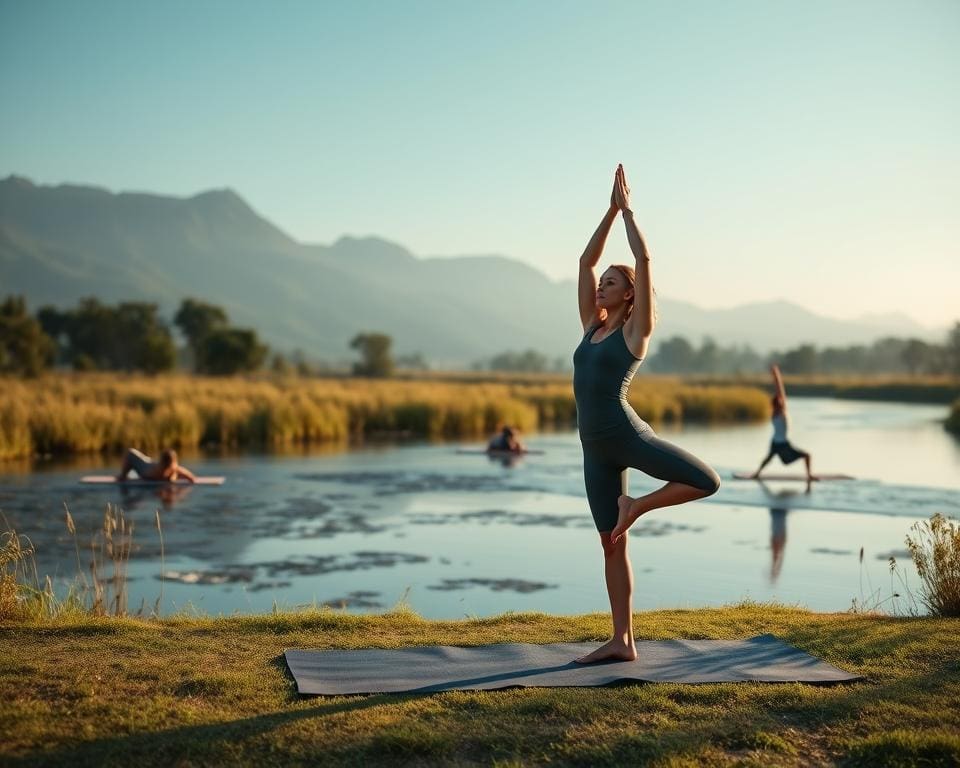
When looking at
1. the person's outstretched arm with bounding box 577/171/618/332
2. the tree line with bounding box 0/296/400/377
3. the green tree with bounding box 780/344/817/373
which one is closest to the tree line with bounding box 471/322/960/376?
the green tree with bounding box 780/344/817/373

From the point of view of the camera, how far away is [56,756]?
4262mm

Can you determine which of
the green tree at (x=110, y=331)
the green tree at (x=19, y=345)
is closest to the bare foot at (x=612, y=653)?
the green tree at (x=19, y=345)

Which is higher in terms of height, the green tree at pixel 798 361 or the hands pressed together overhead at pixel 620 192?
the green tree at pixel 798 361

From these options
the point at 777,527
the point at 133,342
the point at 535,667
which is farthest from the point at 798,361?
the point at 535,667

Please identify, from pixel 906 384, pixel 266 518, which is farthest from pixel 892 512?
pixel 906 384

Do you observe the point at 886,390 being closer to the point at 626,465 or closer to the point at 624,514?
the point at 626,465

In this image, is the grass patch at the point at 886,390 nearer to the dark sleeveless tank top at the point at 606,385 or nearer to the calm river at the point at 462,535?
the calm river at the point at 462,535

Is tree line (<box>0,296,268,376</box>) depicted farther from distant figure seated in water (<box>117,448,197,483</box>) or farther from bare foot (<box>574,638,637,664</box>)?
bare foot (<box>574,638,637,664</box>)

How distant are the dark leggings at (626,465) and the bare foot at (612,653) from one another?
61 cm

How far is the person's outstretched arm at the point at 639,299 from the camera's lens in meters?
5.60

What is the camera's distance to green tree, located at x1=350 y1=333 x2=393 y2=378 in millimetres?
74562

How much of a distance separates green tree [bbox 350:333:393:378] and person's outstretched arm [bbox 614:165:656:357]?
6819cm

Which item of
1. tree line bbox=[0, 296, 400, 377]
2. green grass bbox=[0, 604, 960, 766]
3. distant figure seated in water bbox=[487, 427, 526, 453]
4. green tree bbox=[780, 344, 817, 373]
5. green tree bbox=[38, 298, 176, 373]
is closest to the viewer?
green grass bbox=[0, 604, 960, 766]

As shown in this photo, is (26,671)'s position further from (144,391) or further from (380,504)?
(144,391)
